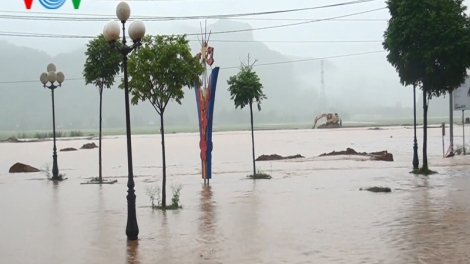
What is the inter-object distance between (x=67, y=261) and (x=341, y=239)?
4864 mm

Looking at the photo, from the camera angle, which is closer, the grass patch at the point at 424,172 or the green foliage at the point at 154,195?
the green foliage at the point at 154,195

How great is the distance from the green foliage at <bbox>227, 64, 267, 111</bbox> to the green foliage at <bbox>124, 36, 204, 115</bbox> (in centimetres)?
990

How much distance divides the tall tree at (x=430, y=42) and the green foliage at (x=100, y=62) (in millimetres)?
10659

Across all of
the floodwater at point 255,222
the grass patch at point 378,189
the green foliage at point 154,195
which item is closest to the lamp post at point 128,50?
the floodwater at point 255,222

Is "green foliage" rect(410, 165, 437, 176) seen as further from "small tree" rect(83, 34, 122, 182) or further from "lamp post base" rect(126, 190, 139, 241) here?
"lamp post base" rect(126, 190, 139, 241)

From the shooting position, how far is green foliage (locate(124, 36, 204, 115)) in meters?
14.7

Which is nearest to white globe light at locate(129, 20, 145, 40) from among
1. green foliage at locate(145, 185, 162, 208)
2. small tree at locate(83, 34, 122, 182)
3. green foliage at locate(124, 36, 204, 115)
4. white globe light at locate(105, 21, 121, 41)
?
white globe light at locate(105, 21, 121, 41)

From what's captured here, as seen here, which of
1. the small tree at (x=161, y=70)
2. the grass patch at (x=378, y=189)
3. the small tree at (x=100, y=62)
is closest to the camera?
the small tree at (x=161, y=70)

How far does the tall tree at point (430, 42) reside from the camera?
2188 centimetres

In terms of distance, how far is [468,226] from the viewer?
1176 cm

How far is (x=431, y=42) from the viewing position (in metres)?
22.2

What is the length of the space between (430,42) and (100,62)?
12482 millimetres

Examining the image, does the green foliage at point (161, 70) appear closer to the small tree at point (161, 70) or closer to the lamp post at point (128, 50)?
the small tree at point (161, 70)

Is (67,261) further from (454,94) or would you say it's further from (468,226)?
(454,94)
